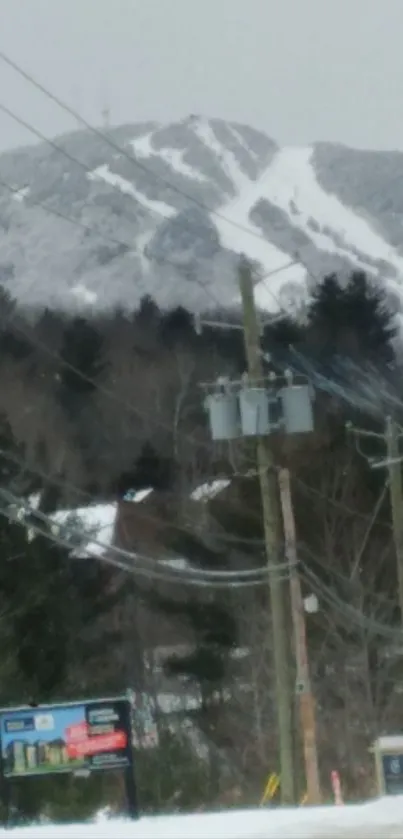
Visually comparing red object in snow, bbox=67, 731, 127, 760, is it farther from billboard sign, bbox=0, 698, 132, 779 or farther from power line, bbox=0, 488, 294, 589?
power line, bbox=0, 488, 294, 589

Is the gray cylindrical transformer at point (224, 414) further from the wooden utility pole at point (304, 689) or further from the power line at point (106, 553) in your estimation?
the wooden utility pole at point (304, 689)

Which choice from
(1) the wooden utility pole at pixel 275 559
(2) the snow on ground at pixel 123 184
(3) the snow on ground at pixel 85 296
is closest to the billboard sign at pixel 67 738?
(1) the wooden utility pole at pixel 275 559

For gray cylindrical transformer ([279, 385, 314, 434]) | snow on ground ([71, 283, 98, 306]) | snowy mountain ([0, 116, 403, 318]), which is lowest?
gray cylindrical transformer ([279, 385, 314, 434])

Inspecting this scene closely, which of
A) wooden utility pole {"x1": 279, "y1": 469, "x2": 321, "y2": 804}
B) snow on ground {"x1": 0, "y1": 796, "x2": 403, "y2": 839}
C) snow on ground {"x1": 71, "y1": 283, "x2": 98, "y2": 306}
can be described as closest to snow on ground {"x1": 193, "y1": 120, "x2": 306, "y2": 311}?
snow on ground {"x1": 71, "y1": 283, "x2": 98, "y2": 306}

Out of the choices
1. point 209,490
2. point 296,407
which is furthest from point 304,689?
point 209,490

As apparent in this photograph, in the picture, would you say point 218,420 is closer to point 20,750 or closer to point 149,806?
point 20,750
